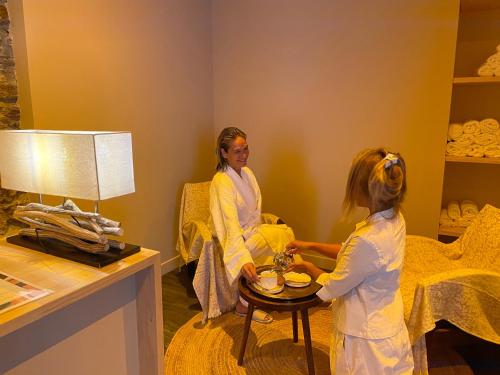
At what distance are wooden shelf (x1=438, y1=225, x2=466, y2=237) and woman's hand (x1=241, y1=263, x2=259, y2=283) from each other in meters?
1.42

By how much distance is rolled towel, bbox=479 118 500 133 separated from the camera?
2461 millimetres

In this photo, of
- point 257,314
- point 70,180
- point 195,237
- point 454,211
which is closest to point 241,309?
point 257,314

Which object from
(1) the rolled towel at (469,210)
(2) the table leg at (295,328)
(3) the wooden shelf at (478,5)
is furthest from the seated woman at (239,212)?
(3) the wooden shelf at (478,5)

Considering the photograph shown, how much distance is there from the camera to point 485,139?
8.16 ft

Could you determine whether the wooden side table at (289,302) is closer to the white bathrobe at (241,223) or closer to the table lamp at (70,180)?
the white bathrobe at (241,223)

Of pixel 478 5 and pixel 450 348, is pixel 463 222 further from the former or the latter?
pixel 478 5

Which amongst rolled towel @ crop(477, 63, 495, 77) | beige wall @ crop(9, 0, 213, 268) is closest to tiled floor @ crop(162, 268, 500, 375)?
beige wall @ crop(9, 0, 213, 268)

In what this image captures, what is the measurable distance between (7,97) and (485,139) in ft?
9.14

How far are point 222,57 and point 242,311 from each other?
2176 mm

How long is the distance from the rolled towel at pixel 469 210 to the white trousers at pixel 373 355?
151 cm

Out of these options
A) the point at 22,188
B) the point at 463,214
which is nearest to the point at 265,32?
the point at 463,214

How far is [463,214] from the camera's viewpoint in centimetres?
268

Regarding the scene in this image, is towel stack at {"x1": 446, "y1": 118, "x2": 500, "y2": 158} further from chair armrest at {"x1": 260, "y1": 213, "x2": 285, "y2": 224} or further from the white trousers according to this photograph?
the white trousers

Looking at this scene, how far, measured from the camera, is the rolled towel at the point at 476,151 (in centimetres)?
249
